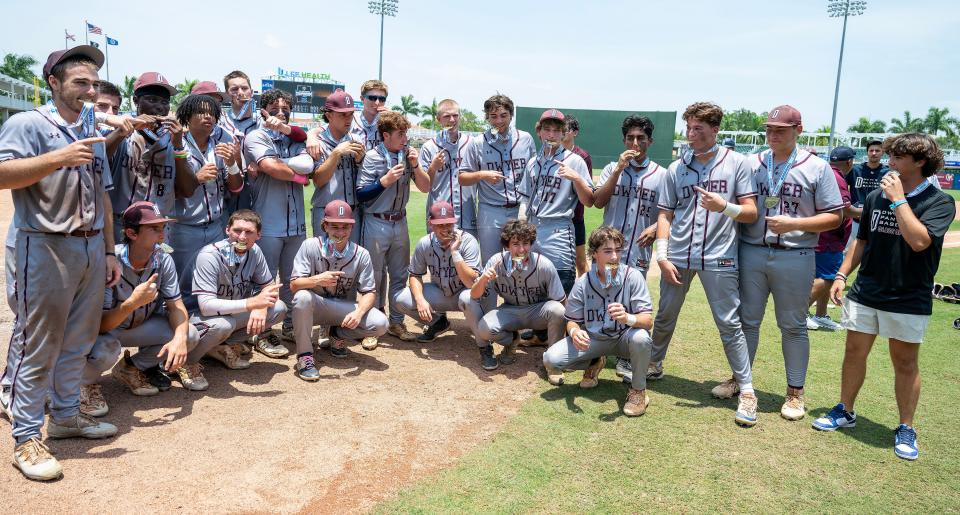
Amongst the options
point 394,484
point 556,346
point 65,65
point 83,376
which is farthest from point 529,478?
point 65,65

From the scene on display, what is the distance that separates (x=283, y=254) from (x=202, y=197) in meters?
0.92

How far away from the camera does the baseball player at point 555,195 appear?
5.84 metres

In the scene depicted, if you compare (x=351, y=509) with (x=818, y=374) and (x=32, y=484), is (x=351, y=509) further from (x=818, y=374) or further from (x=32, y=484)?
(x=818, y=374)

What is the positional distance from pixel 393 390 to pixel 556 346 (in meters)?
1.35

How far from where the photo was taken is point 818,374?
5.62 metres

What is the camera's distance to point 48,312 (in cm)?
352

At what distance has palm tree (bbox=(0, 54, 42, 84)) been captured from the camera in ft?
209

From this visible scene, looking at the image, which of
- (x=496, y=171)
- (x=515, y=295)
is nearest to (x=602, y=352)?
(x=515, y=295)

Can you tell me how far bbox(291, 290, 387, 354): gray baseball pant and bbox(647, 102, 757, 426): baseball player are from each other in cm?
256

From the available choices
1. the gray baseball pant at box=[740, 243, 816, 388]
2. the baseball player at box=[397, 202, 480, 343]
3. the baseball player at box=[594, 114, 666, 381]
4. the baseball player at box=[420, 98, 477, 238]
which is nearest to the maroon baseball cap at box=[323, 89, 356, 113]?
the baseball player at box=[420, 98, 477, 238]

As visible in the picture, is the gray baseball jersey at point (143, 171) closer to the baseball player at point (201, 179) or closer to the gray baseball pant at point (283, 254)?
the baseball player at point (201, 179)

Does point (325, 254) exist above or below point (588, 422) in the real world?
above

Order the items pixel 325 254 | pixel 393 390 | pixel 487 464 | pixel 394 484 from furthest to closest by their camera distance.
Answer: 1. pixel 325 254
2. pixel 393 390
3. pixel 487 464
4. pixel 394 484

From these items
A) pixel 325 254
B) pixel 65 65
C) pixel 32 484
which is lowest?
pixel 32 484
